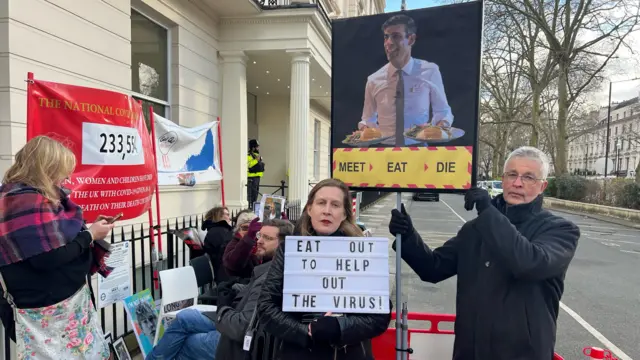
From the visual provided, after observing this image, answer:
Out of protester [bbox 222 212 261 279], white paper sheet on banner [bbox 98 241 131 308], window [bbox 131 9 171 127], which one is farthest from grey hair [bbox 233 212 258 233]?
window [bbox 131 9 171 127]

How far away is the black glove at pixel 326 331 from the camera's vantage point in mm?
1750

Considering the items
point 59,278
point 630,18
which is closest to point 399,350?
point 59,278

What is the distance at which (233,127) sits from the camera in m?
10.2

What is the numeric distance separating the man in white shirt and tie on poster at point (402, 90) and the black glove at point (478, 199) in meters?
0.41

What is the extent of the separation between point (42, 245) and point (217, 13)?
9.40m

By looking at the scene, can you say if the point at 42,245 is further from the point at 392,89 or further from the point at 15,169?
the point at 392,89

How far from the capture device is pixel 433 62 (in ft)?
7.00

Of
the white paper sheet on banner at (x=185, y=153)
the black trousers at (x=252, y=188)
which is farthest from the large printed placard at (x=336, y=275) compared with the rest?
the black trousers at (x=252, y=188)

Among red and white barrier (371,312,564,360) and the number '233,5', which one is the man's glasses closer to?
red and white barrier (371,312,564,360)

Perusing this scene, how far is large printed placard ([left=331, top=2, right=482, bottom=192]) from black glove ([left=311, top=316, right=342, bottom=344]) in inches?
34.4

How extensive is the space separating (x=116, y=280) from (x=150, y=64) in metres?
6.24

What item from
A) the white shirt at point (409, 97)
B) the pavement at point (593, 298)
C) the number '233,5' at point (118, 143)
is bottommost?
the pavement at point (593, 298)

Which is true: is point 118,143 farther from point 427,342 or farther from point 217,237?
point 427,342

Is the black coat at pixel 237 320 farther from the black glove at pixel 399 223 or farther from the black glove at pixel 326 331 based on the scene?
the black glove at pixel 399 223
